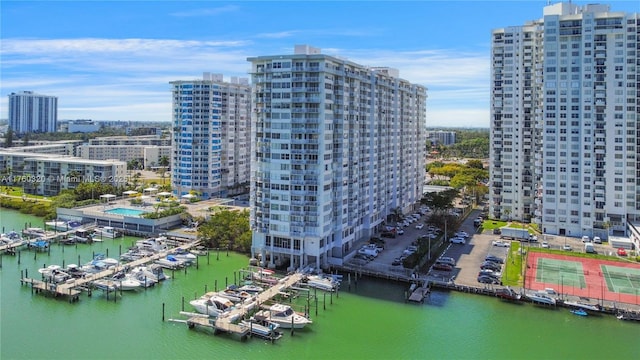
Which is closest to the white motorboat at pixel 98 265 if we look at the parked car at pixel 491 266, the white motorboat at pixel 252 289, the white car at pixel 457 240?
the white motorboat at pixel 252 289

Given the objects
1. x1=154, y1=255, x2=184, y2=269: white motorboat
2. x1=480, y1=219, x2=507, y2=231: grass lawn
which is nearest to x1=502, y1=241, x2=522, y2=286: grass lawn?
x1=480, y1=219, x2=507, y2=231: grass lawn

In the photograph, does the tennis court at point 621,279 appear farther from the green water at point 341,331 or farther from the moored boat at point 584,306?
the green water at point 341,331

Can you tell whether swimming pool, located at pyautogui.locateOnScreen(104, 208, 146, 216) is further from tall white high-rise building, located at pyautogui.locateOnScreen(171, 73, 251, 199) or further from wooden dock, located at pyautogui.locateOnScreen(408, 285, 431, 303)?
wooden dock, located at pyautogui.locateOnScreen(408, 285, 431, 303)

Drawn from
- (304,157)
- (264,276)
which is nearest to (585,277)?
(304,157)

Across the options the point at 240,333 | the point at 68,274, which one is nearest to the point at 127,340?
the point at 240,333

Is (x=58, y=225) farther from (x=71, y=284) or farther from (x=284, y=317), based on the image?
(x=284, y=317)

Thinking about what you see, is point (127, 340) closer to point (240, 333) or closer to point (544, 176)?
point (240, 333)
